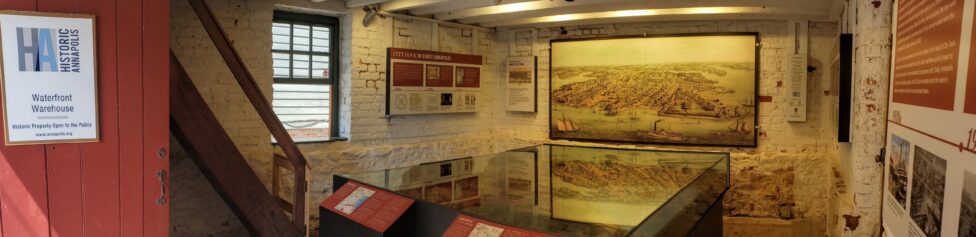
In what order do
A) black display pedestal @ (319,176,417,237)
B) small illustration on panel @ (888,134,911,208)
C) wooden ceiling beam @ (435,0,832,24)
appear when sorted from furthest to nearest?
wooden ceiling beam @ (435,0,832,24) < black display pedestal @ (319,176,417,237) < small illustration on panel @ (888,134,911,208)

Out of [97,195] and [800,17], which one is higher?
[800,17]

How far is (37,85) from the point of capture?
8.48 ft

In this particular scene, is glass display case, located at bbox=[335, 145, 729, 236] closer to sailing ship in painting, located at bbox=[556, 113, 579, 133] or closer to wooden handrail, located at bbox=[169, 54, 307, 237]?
wooden handrail, located at bbox=[169, 54, 307, 237]

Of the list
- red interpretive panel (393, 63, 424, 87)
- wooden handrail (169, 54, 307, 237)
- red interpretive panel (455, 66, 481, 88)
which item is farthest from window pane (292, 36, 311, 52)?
red interpretive panel (455, 66, 481, 88)

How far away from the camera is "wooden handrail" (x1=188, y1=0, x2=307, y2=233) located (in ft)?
12.1

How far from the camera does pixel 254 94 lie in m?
3.76

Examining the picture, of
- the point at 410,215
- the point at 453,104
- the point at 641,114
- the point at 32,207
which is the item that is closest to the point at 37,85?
the point at 32,207

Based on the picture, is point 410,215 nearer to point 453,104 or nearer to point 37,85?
point 37,85

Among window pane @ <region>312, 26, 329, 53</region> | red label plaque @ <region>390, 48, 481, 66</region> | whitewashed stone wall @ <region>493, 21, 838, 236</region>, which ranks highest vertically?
window pane @ <region>312, 26, 329, 53</region>

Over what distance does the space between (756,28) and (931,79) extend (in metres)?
4.41

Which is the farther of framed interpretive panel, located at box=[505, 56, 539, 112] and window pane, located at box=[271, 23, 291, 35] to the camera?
framed interpretive panel, located at box=[505, 56, 539, 112]

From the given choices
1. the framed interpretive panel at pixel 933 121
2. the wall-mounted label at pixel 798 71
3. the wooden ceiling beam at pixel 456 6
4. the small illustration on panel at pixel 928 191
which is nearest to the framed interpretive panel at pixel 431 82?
the wooden ceiling beam at pixel 456 6

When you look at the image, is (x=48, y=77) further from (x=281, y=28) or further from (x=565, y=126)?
(x=565, y=126)

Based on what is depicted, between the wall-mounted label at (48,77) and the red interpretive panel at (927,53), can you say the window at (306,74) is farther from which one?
the red interpretive panel at (927,53)
